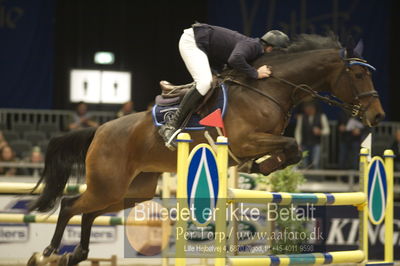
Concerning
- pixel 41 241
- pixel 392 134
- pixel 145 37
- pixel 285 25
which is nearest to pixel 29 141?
pixel 41 241

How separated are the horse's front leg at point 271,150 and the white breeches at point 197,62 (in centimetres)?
50

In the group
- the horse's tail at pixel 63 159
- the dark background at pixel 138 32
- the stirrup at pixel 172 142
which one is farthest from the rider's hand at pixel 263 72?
the dark background at pixel 138 32

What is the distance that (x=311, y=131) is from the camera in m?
9.70

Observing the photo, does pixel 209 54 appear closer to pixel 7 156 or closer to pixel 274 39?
pixel 274 39

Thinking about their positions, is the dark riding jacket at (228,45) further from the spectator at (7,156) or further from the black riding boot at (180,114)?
the spectator at (7,156)

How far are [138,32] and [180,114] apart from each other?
8.22 m

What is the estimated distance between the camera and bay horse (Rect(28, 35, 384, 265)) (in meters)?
5.16

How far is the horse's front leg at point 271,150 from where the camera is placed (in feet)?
16.4

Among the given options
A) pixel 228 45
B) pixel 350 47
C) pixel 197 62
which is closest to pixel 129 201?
pixel 197 62

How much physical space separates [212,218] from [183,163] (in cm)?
36

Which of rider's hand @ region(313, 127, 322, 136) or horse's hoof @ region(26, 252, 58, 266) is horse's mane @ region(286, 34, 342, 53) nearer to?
horse's hoof @ region(26, 252, 58, 266)

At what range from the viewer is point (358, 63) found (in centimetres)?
520

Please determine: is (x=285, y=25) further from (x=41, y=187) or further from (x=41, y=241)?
(x=41, y=187)

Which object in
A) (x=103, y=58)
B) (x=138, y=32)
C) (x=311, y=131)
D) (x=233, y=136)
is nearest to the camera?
(x=233, y=136)
